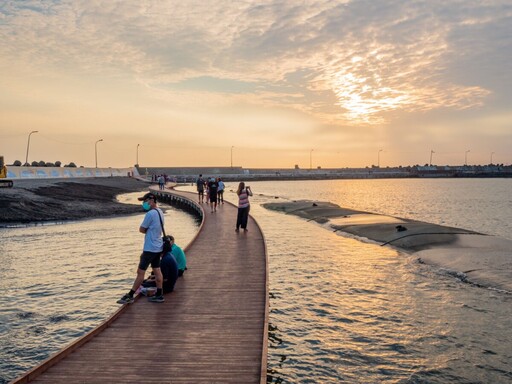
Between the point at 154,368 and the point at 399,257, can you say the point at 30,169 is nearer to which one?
the point at 399,257

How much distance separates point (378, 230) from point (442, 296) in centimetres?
1385

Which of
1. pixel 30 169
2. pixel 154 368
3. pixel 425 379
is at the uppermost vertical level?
pixel 30 169

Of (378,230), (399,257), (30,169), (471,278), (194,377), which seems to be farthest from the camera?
(30,169)

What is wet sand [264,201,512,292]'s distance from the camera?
1628cm

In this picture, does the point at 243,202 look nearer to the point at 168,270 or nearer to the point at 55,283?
the point at 55,283

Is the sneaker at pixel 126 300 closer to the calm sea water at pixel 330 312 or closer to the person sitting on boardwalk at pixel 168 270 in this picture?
the person sitting on boardwalk at pixel 168 270

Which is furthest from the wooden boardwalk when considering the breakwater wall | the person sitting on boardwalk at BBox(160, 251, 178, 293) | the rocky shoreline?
the breakwater wall

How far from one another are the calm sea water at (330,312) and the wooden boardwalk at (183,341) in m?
1.18

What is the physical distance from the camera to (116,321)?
8984 millimetres

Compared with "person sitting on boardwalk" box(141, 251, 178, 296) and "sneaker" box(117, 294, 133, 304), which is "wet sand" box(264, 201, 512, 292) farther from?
"sneaker" box(117, 294, 133, 304)

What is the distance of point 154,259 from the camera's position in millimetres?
9828

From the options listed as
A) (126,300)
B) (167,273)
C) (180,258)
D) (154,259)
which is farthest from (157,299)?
(180,258)

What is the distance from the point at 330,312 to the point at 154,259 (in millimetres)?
5592

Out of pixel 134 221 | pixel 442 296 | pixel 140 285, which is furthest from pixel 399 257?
pixel 134 221
